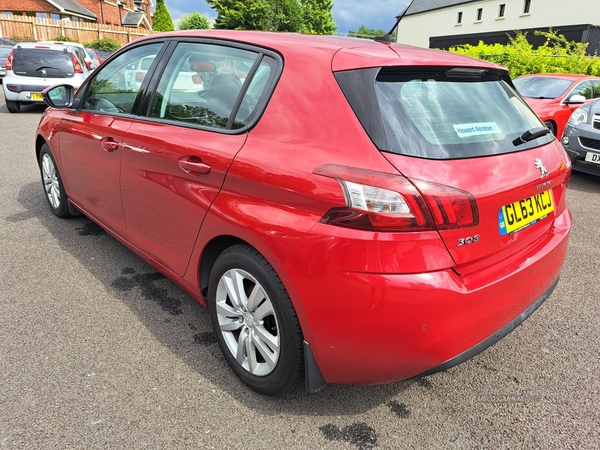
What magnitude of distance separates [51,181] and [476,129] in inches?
157

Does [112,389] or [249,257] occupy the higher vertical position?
[249,257]

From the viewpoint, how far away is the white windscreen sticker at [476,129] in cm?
207

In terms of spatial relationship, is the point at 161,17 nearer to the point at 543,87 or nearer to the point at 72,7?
the point at 72,7

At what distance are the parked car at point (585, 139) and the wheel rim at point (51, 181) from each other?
6504 mm

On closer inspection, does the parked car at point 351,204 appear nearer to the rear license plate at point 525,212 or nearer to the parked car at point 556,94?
the rear license plate at point 525,212

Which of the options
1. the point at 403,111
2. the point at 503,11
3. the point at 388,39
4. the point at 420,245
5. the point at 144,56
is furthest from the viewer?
the point at 503,11

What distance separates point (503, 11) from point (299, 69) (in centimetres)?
4725

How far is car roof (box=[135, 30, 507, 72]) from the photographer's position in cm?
208

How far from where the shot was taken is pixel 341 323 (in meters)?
1.87

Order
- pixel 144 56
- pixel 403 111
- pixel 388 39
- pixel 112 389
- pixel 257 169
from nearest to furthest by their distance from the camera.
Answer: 1. pixel 403 111
2. pixel 257 169
3. pixel 112 389
4. pixel 388 39
5. pixel 144 56

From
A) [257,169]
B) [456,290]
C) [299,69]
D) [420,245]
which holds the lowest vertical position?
[456,290]

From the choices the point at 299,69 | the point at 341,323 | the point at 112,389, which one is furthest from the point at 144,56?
the point at 341,323

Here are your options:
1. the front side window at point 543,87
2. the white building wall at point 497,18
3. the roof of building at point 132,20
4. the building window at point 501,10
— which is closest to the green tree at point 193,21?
the roof of building at point 132,20

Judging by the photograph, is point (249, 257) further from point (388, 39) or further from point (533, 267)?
point (388, 39)
